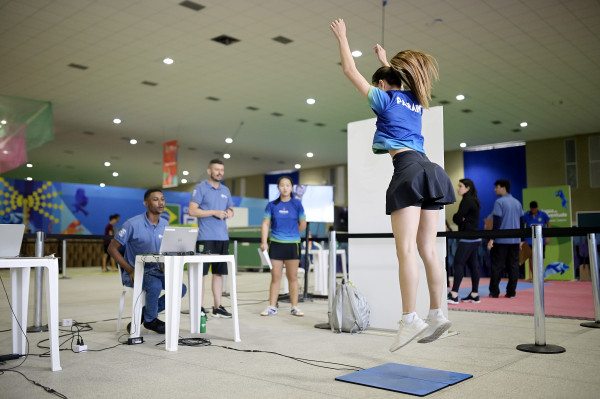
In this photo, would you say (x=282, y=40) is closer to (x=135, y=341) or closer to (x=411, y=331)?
(x=135, y=341)

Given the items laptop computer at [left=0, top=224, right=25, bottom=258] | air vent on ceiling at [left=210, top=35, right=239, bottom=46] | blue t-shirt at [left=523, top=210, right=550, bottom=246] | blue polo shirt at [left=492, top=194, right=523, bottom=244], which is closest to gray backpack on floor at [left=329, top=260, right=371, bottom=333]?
laptop computer at [left=0, top=224, right=25, bottom=258]

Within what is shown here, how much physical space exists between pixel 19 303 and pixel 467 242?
5.31 meters

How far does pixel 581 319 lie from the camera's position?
5.16m

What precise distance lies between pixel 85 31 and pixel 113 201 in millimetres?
7993

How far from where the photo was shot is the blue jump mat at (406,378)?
247cm

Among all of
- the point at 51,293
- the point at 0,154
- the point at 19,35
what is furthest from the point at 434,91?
the point at 51,293

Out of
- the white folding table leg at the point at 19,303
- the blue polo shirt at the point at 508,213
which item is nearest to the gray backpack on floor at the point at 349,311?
the white folding table leg at the point at 19,303

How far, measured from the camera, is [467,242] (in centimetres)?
689

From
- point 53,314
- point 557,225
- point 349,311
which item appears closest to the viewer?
point 53,314

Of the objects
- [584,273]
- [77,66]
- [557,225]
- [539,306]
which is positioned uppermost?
[77,66]

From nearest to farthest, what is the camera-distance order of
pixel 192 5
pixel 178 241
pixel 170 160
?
pixel 178 241 < pixel 192 5 < pixel 170 160

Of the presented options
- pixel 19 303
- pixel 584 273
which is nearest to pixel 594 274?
pixel 19 303

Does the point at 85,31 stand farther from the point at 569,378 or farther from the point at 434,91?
the point at 569,378

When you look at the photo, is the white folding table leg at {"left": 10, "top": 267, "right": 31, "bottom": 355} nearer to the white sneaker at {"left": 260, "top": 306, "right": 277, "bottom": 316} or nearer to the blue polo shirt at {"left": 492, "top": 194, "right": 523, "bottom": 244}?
the white sneaker at {"left": 260, "top": 306, "right": 277, "bottom": 316}
